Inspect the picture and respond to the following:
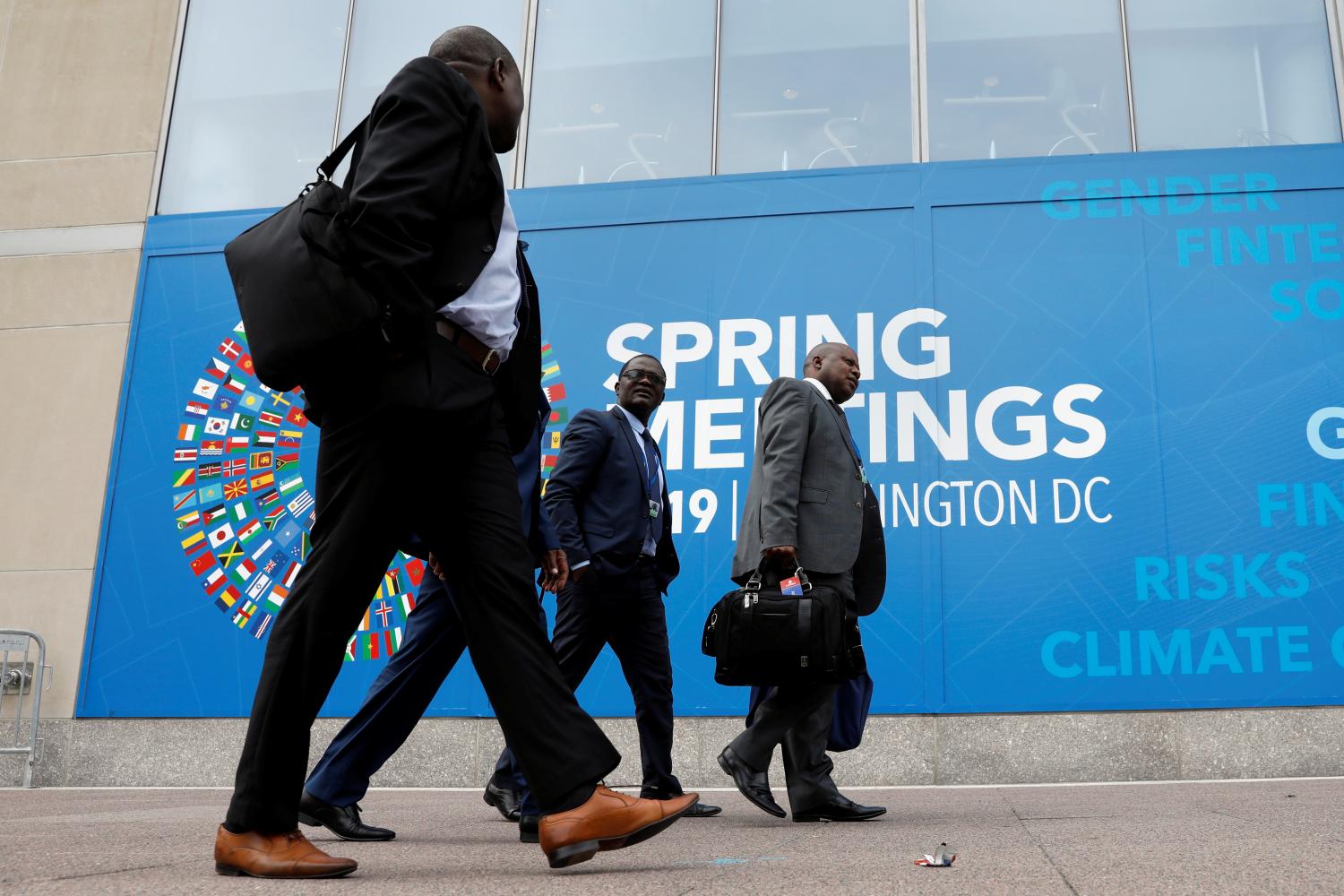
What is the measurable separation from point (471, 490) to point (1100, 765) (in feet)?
18.8

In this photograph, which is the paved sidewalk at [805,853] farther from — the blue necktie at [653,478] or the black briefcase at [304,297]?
the blue necktie at [653,478]

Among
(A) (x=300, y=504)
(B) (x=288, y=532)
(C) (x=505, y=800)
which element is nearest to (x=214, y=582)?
(B) (x=288, y=532)

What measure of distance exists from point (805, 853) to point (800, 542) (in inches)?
65.4

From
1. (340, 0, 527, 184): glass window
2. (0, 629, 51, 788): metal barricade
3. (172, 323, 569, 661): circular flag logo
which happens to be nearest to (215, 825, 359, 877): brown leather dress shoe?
(172, 323, 569, 661): circular flag logo

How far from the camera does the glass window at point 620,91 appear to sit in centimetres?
903

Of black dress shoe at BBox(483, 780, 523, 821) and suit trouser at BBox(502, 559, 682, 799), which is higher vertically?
suit trouser at BBox(502, 559, 682, 799)

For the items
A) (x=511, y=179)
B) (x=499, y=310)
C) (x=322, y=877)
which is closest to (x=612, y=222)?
(x=511, y=179)

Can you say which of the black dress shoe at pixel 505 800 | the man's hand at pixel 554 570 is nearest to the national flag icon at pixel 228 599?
the black dress shoe at pixel 505 800

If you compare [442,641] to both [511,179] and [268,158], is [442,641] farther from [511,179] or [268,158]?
[268,158]

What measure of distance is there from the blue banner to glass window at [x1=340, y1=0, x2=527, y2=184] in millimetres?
1722

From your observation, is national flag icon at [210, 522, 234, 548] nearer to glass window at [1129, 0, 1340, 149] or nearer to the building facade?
the building facade

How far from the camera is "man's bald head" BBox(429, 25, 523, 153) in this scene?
2822 mm

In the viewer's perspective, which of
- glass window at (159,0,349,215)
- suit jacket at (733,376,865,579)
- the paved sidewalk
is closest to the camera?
the paved sidewalk

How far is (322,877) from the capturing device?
95.6 inches
